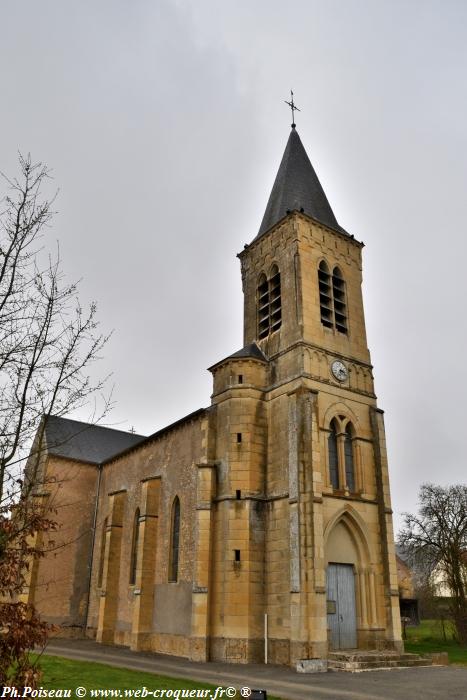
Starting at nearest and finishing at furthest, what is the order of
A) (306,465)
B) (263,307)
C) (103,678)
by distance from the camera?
(103,678), (306,465), (263,307)

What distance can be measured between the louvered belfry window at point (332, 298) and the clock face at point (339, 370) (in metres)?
1.81

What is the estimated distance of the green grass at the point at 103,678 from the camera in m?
12.0

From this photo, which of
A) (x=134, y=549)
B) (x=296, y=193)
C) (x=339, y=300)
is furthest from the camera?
(x=296, y=193)

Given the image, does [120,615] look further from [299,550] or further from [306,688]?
[306,688]

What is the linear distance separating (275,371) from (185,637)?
418 inches

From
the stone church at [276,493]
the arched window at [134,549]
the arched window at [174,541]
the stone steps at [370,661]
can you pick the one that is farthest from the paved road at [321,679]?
the arched window at [134,549]

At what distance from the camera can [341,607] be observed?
19891 mm

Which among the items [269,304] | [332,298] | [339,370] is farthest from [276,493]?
[332,298]

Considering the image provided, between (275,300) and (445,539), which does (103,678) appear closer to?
(275,300)

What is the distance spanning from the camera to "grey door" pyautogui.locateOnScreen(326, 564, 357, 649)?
1941 centimetres

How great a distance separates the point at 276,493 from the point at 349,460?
3.62 m

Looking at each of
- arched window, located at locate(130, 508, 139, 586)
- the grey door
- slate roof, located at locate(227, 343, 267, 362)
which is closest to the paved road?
the grey door

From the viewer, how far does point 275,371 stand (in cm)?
2295

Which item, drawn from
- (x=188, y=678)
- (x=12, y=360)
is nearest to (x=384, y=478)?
(x=188, y=678)
